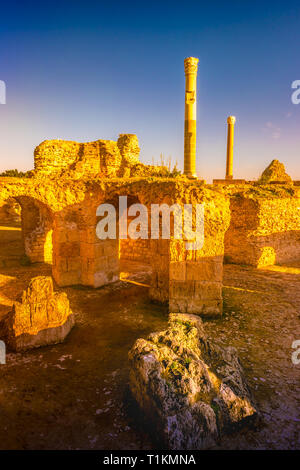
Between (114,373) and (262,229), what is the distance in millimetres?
8630

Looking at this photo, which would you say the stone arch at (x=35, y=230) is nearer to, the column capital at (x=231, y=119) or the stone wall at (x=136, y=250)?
the stone wall at (x=136, y=250)

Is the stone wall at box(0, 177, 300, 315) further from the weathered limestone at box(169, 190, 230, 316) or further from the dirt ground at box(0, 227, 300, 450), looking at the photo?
the dirt ground at box(0, 227, 300, 450)

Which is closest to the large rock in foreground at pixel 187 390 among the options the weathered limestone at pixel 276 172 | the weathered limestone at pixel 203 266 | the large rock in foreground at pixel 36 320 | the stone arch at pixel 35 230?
the large rock in foreground at pixel 36 320

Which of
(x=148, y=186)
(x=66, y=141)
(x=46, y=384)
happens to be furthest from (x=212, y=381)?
(x=66, y=141)

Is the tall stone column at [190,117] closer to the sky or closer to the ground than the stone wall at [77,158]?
closer to the sky

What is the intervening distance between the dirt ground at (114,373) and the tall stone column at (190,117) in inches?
309

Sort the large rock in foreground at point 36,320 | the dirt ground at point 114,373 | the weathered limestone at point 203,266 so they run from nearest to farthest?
the dirt ground at point 114,373 → the large rock in foreground at point 36,320 → the weathered limestone at point 203,266

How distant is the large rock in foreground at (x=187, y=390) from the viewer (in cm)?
310

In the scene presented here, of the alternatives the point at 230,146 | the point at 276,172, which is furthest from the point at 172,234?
the point at 230,146

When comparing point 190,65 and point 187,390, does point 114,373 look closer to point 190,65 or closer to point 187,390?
point 187,390

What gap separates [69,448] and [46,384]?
1.27 meters

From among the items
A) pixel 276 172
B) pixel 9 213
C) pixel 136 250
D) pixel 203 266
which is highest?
pixel 276 172

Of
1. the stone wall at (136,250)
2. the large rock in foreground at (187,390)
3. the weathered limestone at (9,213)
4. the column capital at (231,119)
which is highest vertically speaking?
the column capital at (231,119)

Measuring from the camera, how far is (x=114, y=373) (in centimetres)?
449
